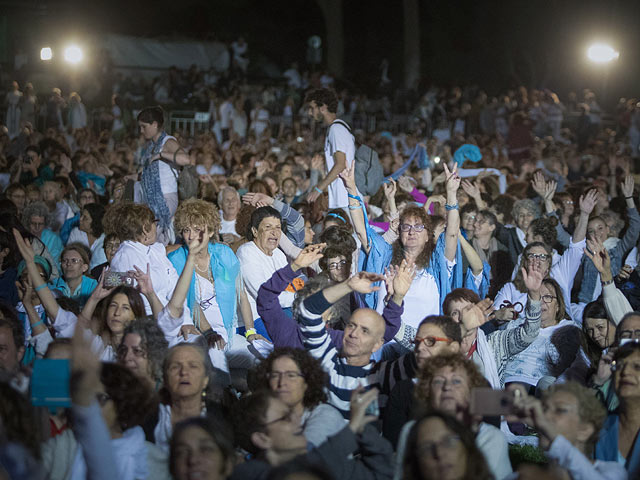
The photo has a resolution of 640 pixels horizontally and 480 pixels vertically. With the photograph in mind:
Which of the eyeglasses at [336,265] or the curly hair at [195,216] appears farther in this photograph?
the eyeglasses at [336,265]

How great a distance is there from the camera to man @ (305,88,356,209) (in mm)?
7082

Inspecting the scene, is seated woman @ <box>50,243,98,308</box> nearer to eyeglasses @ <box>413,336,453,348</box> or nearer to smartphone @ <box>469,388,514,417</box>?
eyeglasses @ <box>413,336,453,348</box>

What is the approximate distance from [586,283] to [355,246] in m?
2.32

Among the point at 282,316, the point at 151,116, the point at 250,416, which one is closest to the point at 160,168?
the point at 151,116

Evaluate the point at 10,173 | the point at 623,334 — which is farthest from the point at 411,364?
the point at 10,173

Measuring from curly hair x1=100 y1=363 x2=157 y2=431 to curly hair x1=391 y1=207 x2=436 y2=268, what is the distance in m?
2.25

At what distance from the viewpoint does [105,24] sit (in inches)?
997

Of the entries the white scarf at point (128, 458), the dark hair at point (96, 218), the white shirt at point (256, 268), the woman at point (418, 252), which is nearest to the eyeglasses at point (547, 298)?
the woman at point (418, 252)

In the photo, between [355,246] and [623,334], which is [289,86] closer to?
[355,246]

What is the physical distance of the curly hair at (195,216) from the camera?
497 cm

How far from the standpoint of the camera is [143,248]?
194 inches

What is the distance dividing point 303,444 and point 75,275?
9.66 feet

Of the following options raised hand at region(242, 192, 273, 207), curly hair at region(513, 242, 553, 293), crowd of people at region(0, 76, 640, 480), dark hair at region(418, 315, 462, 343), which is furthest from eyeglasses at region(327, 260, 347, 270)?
curly hair at region(513, 242, 553, 293)

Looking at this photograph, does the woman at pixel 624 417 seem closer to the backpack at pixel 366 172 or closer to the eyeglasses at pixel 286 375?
the eyeglasses at pixel 286 375
